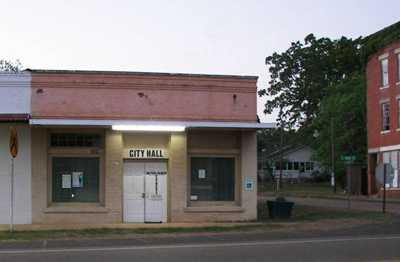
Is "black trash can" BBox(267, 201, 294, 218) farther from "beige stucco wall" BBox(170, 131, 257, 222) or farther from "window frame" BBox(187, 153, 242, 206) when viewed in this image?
"window frame" BBox(187, 153, 242, 206)

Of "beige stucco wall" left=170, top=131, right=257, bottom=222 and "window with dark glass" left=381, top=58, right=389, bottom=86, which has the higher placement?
"window with dark glass" left=381, top=58, right=389, bottom=86

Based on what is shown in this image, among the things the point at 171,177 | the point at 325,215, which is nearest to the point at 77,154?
the point at 171,177

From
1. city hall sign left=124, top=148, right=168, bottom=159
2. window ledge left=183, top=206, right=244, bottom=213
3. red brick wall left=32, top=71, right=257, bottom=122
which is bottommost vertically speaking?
window ledge left=183, top=206, right=244, bottom=213

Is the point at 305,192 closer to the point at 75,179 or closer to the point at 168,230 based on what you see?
the point at 75,179

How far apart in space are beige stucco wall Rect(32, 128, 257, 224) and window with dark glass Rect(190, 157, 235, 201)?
0.26m

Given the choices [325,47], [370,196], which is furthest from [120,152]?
[325,47]

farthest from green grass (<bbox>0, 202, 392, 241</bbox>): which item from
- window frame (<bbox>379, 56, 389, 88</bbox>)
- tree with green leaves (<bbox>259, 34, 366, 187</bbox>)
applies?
tree with green leaves (<bbox>259, 34, 366, 187</bbox>)

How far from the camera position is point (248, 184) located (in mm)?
28328

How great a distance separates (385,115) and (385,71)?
10.1 feet

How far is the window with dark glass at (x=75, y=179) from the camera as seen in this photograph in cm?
2733

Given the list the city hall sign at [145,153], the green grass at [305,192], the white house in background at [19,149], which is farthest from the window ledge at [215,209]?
the green grass at [305,192]

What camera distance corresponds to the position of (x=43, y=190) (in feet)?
88.1

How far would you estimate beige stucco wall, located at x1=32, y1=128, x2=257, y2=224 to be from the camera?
26.9m

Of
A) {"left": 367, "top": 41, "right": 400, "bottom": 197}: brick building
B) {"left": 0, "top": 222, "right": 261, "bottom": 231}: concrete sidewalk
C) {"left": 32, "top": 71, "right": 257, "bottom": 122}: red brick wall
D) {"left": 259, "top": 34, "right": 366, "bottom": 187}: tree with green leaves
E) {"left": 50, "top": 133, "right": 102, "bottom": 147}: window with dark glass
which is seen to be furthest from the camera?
{"left": 259, "top": 34, "right": 366, "bottom": 187}: tree with green leaves
